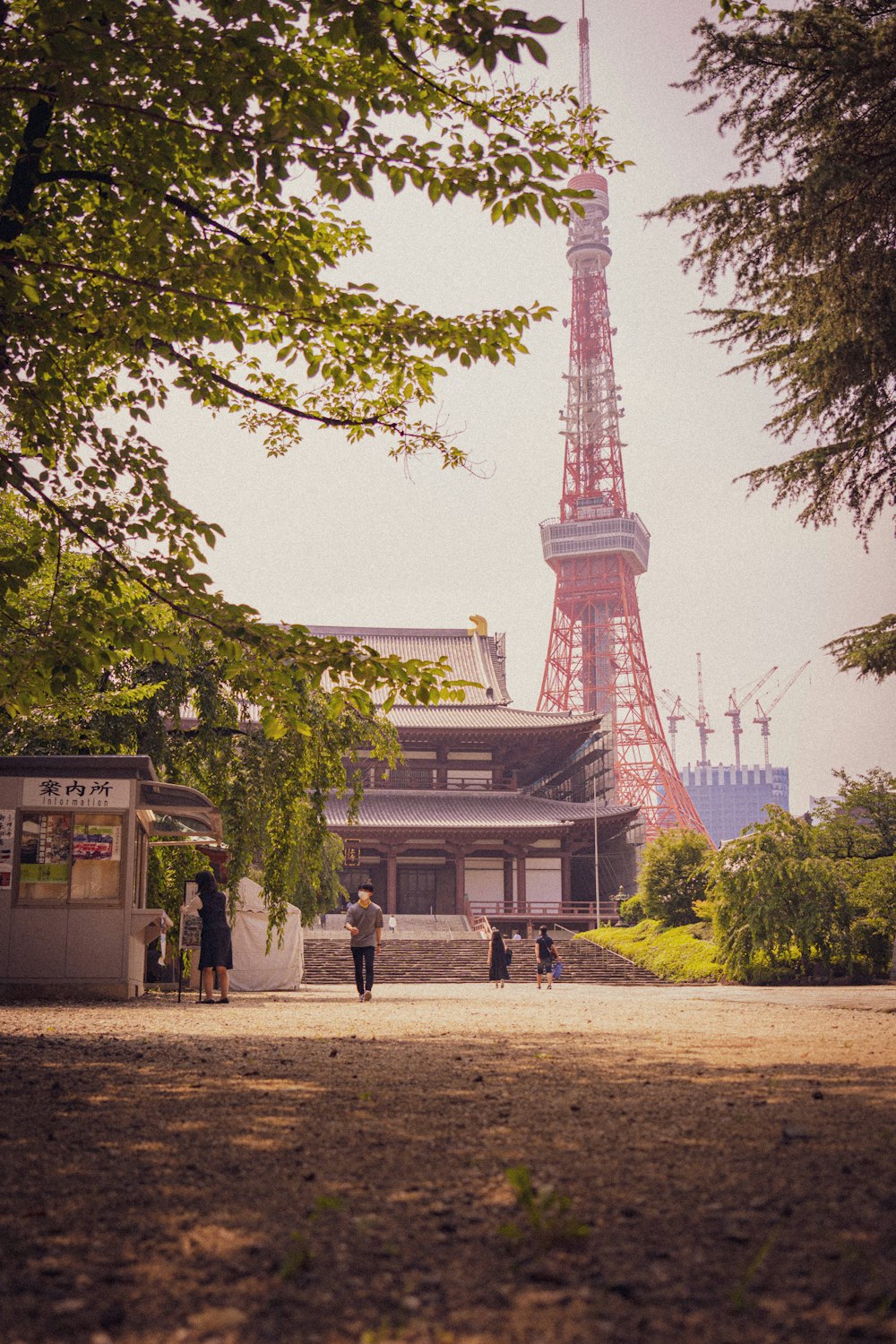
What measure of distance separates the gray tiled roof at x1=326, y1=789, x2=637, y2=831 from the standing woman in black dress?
26.6 m

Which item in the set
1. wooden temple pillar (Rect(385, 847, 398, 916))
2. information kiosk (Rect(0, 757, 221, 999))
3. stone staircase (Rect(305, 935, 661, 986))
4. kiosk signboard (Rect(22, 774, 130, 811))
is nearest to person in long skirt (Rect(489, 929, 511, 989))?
stone staircase (Rect(305, 935, 661, 986))

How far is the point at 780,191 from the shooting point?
9906mm

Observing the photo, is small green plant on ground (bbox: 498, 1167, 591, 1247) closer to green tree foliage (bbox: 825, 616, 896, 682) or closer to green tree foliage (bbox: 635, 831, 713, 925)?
green tree foliage (bbox: 825, 616, 896, 682)

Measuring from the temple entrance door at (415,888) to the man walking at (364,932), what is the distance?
29.5 meters

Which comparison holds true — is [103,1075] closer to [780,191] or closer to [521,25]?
[521,25]

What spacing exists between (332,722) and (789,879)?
12326 mm

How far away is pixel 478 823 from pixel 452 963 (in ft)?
29.6

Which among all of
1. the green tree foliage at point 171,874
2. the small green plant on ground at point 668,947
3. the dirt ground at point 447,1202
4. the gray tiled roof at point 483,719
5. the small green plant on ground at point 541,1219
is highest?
the gray tiled roof at point 483,719

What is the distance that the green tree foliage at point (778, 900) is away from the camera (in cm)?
2206

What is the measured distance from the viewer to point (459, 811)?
43531mm

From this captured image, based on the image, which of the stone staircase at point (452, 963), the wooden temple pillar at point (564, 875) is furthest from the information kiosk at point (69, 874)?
the wooden temple pillar at point (564, 875)

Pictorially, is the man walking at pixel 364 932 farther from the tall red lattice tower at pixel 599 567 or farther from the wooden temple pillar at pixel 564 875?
the tall red lattice tower at pixel 599 567

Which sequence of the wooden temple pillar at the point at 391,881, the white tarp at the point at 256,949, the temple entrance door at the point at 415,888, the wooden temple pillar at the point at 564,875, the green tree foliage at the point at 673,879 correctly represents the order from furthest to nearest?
the temple entrance door at the point at 415,888
the wooden temple pillar at the point at 564,875
the wooden temple pillar at the point at 391,881
the green tree foliage at the point at 673,879
the white tarp at the point at 256,949

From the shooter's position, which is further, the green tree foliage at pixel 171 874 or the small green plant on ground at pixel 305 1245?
the green tree foliage at pixel 171 874
